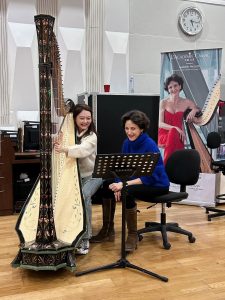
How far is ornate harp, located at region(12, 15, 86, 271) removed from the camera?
2.27 metres

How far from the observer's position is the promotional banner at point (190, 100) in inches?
180

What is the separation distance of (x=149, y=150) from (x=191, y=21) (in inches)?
140

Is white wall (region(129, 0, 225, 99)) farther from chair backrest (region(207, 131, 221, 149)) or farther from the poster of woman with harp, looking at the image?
chair backrest (region(207, 131, 221, 149))

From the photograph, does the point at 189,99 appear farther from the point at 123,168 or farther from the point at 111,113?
the point at 123,168

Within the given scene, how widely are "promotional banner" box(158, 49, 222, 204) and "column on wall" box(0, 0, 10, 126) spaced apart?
213 centimetres

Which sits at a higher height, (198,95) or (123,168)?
(198,95)

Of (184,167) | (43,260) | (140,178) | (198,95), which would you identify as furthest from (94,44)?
(43,260)

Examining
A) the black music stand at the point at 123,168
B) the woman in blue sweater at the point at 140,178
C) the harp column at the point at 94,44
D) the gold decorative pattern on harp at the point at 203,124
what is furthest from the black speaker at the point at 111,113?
the black music stand at the point at 123,168

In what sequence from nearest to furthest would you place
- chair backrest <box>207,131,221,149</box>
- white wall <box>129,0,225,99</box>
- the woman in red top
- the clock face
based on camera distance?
1. chair backrest <box>207,131,221,149</box>
2. the woman in red top
3. white wall <box>129,0,225,99</box>
4. the clock face

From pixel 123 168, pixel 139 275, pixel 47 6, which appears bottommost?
pixel 139 275

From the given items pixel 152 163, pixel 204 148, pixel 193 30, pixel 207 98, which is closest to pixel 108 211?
pixel 152 163

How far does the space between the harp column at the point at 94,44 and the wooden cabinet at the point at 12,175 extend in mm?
1506

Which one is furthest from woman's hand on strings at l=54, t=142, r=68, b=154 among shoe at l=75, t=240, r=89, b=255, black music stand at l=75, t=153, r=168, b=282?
shoe at l=75, t=240, r=89, b=255

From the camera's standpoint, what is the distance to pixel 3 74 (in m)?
4.68
